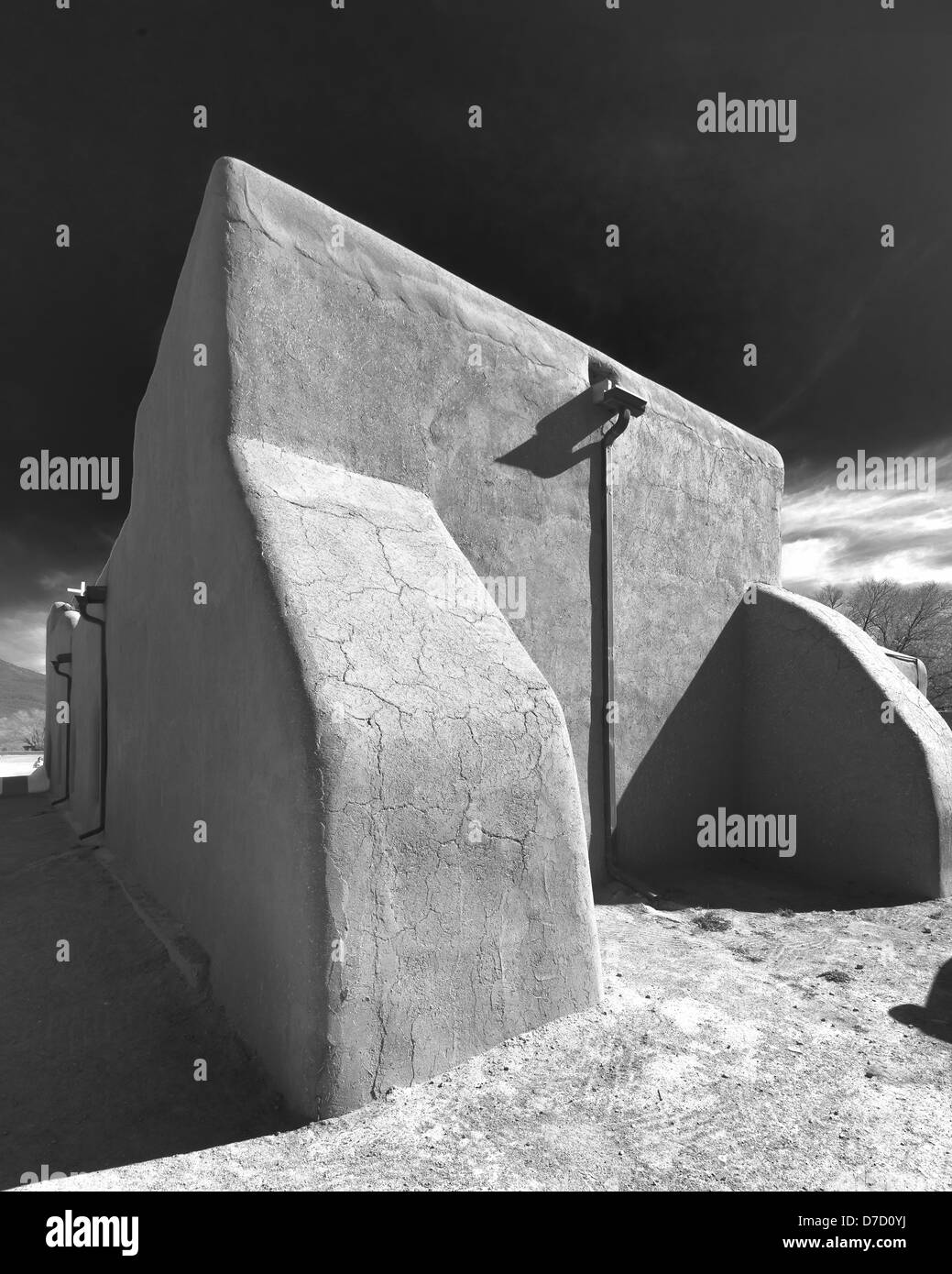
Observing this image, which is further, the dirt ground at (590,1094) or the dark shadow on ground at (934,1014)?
the dark shadow on ground at (934,1014)

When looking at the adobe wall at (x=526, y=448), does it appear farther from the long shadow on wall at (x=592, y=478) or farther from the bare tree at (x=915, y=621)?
the bare tree at (x=915, y=621)

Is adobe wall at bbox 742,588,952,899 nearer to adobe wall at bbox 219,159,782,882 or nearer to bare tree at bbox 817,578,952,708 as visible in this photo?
adobe wall at bbox 219,159,782,882

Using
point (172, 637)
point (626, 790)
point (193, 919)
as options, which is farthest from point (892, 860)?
point (172, 637)

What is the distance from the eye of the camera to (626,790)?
543 cm

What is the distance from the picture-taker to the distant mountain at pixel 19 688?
4952 cm

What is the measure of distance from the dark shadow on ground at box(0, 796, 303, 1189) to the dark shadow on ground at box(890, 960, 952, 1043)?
2.76 metres

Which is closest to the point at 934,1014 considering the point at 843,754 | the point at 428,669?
the point at 843,754

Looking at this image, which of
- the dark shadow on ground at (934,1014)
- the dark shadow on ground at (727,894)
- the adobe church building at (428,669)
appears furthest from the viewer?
the dark shadow on ground at (727,894)

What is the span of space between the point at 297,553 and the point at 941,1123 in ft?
10.5

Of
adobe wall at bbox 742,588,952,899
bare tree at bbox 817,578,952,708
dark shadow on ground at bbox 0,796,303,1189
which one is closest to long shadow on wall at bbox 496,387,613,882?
adobe wall at bbox 742,588,952,899

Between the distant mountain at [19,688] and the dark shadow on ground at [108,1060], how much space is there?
1843 inches

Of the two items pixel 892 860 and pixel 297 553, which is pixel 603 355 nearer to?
pixel 297 553

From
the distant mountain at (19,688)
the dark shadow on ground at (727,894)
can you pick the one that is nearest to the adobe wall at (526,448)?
the dark shadow on ground at (727,894)

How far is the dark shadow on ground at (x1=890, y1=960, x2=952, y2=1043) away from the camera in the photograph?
313cm
